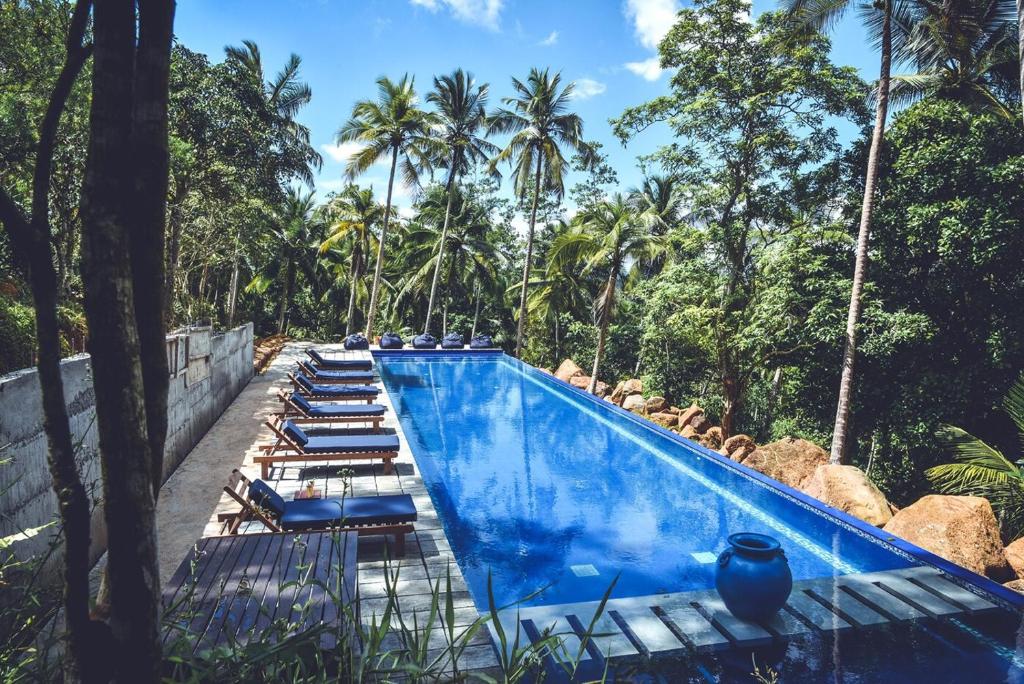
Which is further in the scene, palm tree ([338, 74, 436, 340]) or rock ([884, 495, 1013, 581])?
palm tree ([338, 74, 436, 340])

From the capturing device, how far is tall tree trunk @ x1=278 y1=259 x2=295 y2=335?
31927 millimetres

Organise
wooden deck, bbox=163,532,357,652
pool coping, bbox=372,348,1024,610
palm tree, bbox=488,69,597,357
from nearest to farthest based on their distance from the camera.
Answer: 1. wooden deck, bbox=163,532,357,652
2. pool coping, bbox=372,348,1024,610
3. palm tree, bbox=488,69,597,357

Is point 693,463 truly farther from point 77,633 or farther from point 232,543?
point 77,633

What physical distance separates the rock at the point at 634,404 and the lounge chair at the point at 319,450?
33.6ft

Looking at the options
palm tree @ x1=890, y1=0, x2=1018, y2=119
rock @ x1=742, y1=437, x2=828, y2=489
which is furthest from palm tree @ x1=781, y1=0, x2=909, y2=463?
palm tree @ x1=890, y1=0, x2=1018, y2=119

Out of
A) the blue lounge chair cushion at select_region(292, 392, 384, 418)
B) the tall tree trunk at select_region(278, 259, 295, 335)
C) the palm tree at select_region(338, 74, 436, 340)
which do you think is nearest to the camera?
the blue lounge chair cushion at select_region(292, 392, 384, 418)

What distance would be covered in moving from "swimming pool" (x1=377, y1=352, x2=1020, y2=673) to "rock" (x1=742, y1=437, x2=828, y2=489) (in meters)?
1.21

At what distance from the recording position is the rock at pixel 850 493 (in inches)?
297

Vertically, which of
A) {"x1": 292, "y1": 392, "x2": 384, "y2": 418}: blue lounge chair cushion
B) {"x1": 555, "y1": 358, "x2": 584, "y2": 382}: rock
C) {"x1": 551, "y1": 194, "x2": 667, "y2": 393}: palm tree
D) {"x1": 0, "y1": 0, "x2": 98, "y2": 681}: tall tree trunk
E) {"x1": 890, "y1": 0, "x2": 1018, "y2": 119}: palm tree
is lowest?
{"x1": 555, "y1": 358, "x2": 584, "y2": 382}: rock

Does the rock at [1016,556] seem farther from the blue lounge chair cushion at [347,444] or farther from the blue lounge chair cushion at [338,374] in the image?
the blue lounge chair cushion at [338,374]

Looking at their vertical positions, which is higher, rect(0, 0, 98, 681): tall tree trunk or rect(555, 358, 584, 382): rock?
rect(0, 0, 98, 681): tall tree trunk

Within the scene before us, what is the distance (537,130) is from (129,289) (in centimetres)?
2169

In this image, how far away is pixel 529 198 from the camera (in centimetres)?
3419

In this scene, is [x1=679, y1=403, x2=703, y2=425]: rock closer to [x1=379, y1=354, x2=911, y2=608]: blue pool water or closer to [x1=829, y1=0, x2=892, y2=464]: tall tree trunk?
[x1=379, y1=354, x2=911, y2=608]: blue pool water
